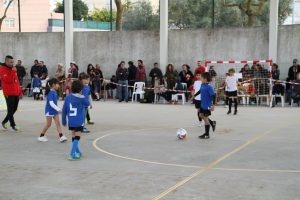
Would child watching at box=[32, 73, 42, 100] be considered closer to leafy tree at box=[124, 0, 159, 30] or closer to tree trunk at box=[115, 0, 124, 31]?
tree trunk at box=[115, 0, 124, 31]

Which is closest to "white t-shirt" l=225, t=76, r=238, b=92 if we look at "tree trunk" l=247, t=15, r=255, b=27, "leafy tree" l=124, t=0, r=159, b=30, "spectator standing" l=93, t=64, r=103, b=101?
"spectator standing" l=93, t=64, r=103, b=101

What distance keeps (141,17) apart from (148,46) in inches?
119

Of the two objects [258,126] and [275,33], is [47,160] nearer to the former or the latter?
[258,126]

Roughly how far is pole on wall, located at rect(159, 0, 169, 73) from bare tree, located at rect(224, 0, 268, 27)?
139 inches

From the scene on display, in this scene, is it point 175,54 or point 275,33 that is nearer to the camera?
point 275,33

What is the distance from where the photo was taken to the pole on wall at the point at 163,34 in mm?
24797

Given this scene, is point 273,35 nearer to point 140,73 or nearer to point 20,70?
point 140,73

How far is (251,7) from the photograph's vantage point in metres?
26.3

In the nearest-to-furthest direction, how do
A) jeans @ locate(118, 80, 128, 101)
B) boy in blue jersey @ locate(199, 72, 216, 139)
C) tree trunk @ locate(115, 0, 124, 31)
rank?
1. boy in blue jersey @ locate(199, 72, 216, 139)
2. jeans @ locate(118, 80, 128, 101)
3. tree trunk @ locate(115, 0, 124, 31)

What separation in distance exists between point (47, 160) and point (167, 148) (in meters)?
2.69

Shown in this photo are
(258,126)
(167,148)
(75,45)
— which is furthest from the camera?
(75,45)

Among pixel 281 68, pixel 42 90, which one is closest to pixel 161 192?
pixel 281 68

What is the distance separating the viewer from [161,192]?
694 cm

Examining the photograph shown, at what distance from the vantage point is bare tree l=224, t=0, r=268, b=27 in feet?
85.4
